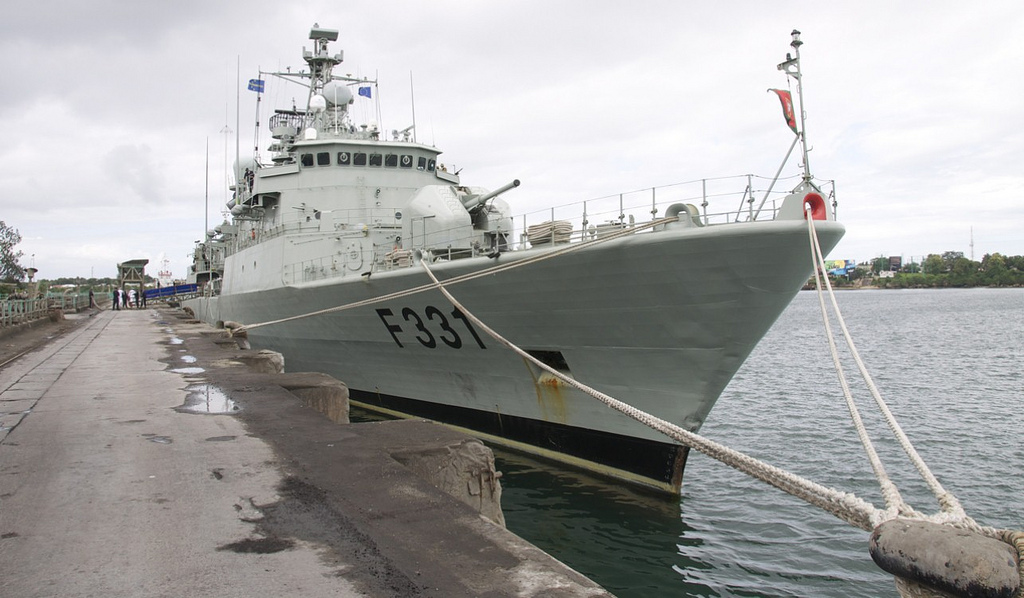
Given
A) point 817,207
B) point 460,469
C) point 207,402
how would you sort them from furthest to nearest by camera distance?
point 207,402
point 817,207
point 460,469

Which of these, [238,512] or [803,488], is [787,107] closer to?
[803,488]

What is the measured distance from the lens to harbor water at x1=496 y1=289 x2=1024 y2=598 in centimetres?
662

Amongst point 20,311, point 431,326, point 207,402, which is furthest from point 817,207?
point 20,311

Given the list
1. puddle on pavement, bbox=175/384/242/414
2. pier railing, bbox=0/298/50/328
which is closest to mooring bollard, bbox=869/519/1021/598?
puddle on pavement, bbox=175/384/242/414

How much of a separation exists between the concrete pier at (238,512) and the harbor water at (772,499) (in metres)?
2.80

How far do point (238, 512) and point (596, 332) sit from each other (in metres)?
5.29

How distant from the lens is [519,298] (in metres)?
8.74

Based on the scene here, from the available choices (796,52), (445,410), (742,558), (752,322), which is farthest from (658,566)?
(796,52)

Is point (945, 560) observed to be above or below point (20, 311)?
below

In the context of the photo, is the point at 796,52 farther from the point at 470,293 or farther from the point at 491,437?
the point at 491,437

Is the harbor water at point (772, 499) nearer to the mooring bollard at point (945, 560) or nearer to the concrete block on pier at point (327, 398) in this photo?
the concrete block on pier at point (327, 398)

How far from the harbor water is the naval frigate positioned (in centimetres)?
83

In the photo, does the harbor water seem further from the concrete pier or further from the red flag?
the red flag

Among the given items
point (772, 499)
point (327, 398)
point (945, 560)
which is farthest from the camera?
point (772, 499)
